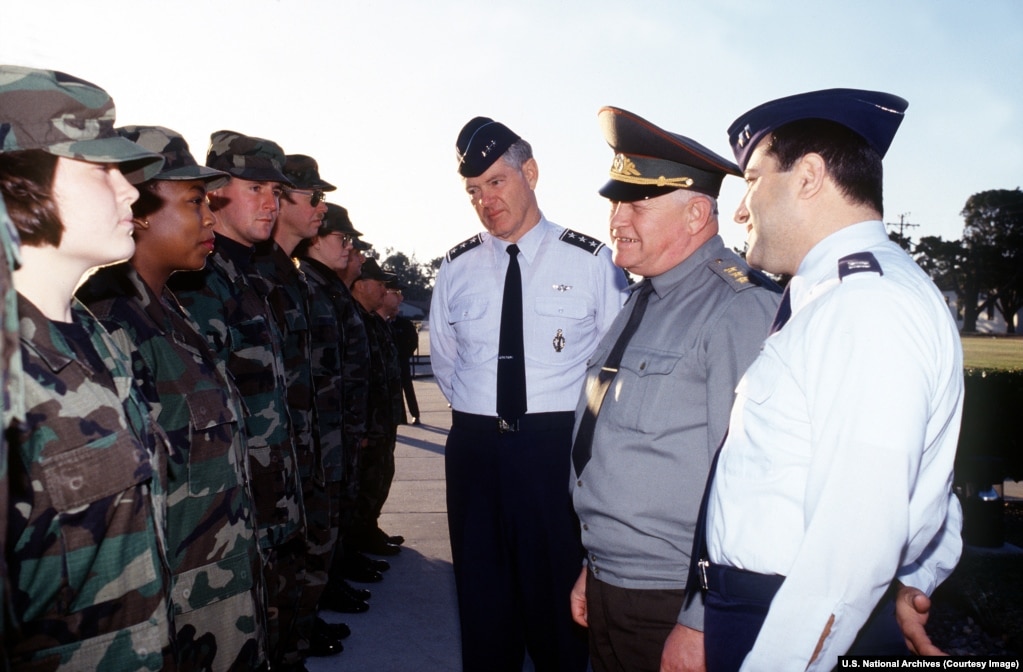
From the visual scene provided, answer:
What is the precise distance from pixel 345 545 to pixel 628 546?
12.7 feet

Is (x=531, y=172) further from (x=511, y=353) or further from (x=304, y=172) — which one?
(x=304, y=172)

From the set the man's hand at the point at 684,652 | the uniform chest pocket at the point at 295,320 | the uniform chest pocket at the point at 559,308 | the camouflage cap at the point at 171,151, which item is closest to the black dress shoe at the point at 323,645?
the uniform chest pocket at the point at 295,320

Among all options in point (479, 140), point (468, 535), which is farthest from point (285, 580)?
point (479, 140)

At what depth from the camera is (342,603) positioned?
16.1ft

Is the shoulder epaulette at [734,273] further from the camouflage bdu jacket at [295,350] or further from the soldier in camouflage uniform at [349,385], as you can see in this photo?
the soldier in camouflage uniform at [349,385]

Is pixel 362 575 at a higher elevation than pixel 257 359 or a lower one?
lower

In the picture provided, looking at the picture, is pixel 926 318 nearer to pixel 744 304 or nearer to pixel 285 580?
pixel 744 304

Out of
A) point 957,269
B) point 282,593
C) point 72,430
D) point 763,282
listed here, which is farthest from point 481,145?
point 957,269

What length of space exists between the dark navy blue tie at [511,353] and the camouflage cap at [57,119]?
1806mm

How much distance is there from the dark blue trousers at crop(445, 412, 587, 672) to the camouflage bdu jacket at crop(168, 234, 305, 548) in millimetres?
731

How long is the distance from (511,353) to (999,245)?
135ft

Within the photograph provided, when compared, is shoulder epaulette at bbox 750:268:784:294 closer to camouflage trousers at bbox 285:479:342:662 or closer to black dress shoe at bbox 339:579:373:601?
camouflage trousers at bbox 285:479:342:662

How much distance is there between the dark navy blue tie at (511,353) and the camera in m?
3.31

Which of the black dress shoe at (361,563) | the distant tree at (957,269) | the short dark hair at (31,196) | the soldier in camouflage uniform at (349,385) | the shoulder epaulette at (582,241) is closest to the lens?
the short dark hair at (31,196)
